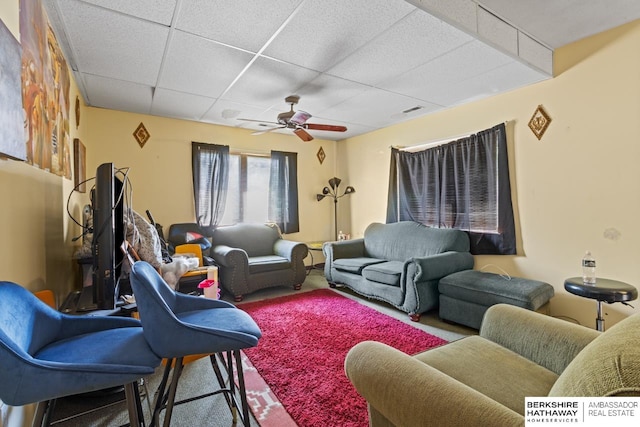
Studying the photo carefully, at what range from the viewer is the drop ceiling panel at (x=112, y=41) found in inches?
75.3

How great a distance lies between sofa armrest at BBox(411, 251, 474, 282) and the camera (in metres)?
2.94

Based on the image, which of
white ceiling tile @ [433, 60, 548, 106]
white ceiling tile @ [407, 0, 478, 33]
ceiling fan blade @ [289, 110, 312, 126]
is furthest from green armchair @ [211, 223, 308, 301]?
white ceiling tile @ [407, 0, 478, 33]

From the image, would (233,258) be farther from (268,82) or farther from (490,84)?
(490,84)

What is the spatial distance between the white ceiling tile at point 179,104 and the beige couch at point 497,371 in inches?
128

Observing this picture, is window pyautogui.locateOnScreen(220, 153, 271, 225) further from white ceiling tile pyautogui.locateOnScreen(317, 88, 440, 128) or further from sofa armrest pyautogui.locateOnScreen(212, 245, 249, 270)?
white ceiling tile pyautogui.locateOnScreen(317, 88, 440, 128)

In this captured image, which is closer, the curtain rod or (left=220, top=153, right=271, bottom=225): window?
the curtain rod

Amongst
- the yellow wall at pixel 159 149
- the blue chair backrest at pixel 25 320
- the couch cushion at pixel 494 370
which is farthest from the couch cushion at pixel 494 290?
the yellow wall at pixel 159 149

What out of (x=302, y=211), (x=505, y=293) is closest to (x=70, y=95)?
(x=302, y=211)

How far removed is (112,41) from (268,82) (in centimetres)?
127

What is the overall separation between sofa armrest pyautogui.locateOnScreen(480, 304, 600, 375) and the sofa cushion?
2.14 metres

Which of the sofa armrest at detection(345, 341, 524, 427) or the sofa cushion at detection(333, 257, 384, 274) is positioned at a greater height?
the sofa armrest at detection(345, 341, 524, 427)

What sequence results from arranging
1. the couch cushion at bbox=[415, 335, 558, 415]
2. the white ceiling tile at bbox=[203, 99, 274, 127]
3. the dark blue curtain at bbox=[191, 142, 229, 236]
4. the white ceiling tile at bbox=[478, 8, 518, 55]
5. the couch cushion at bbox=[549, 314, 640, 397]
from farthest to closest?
the dark blue curtain at bbox=[191, 142, 229, 236]
the white ceiling tile at bbox=[203, 99, 274, 127]
the white ceiling tile at bbox=[478, 8, 518, 55]
the couch cushion at bbox=[415, 335, 558, 415]
the couch cushion at bbox=[549, 314, 640, 397]

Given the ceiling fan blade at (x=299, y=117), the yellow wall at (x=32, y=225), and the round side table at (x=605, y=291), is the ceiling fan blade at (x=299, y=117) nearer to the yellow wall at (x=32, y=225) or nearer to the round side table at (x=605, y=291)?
the yellow wall at (x=32, y=225)

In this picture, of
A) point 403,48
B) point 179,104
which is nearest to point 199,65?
point 179,104
